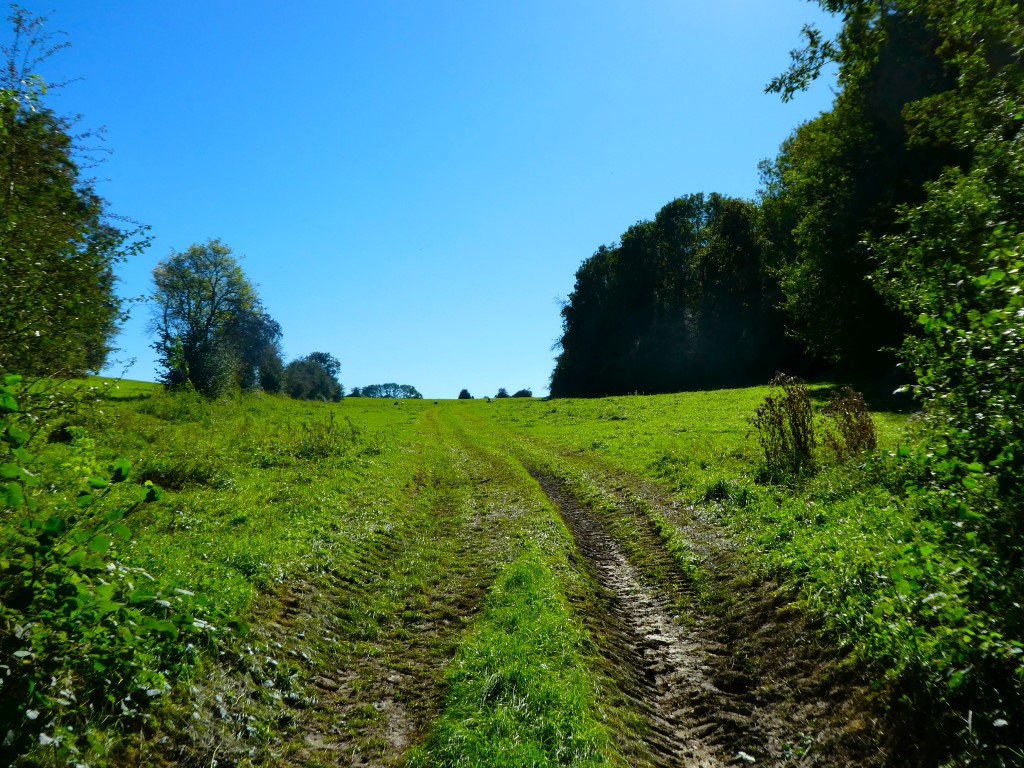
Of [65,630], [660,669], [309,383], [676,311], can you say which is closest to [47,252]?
[65,630]

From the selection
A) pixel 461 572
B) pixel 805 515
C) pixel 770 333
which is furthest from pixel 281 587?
pixel 770 333

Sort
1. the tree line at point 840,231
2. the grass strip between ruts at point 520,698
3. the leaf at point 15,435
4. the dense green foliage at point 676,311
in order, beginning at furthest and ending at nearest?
1. the dense green foliage at point 676,311
2. the tree line at point 840,231
3. the grass strip between ruts at point 520,698
4. the leaf at point 15,435

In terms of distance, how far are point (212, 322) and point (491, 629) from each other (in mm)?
58299

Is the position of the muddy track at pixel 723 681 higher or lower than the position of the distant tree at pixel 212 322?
lower

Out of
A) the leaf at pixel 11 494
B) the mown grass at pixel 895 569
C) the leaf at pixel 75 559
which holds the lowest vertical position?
the mown grass at pixel 895 569

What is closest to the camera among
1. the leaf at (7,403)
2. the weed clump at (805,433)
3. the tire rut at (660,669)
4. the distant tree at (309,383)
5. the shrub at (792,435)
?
the leaf at (7,403)

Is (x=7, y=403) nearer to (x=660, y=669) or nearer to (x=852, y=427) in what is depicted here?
(x=660, y=669)

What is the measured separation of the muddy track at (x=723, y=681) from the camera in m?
5.73

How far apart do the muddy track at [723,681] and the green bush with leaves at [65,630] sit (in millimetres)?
5026

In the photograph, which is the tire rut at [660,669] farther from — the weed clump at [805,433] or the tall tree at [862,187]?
the tall tree at [862,187]

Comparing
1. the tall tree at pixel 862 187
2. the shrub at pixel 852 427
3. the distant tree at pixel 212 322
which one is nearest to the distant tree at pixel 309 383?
the distant tree at pixel 212 322

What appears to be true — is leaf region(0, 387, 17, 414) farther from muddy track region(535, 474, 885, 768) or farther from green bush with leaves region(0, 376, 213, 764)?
muddy track region(535, 474, 885, 768)

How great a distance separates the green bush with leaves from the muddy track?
16.5ft

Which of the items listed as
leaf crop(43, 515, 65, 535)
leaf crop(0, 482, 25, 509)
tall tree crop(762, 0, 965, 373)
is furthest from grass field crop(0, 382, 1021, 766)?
tall tree crop(762, 0, 965, 373)
